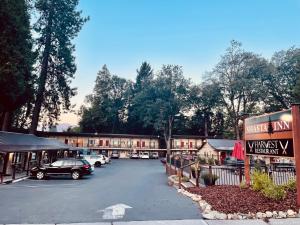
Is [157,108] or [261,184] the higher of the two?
[157,108]

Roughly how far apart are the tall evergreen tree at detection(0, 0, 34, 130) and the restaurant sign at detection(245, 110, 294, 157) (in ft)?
64.8

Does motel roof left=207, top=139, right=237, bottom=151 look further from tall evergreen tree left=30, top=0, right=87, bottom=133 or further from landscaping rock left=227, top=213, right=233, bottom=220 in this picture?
landscaping rock left=227, top=213, right=233, bottom=220

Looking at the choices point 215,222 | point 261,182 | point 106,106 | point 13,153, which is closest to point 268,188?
point 261,182

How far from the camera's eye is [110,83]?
8356 cm

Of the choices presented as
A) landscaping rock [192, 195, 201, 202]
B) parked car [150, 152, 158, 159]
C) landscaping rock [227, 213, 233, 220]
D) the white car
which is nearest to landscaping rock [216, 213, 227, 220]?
landscaping rock [227, 213, 233, 220]

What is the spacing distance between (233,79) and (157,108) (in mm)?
20089

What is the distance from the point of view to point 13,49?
24203mm

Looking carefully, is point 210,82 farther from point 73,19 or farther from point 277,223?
point 277,223

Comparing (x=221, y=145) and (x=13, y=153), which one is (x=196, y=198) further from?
(x=221, y=145)

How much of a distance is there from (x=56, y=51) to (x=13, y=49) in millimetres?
10978

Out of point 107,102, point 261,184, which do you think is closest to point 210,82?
point 107,102

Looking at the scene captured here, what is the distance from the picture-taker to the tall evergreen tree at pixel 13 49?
23.5m

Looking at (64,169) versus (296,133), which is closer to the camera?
(296,133)

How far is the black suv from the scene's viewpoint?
2213 cm
